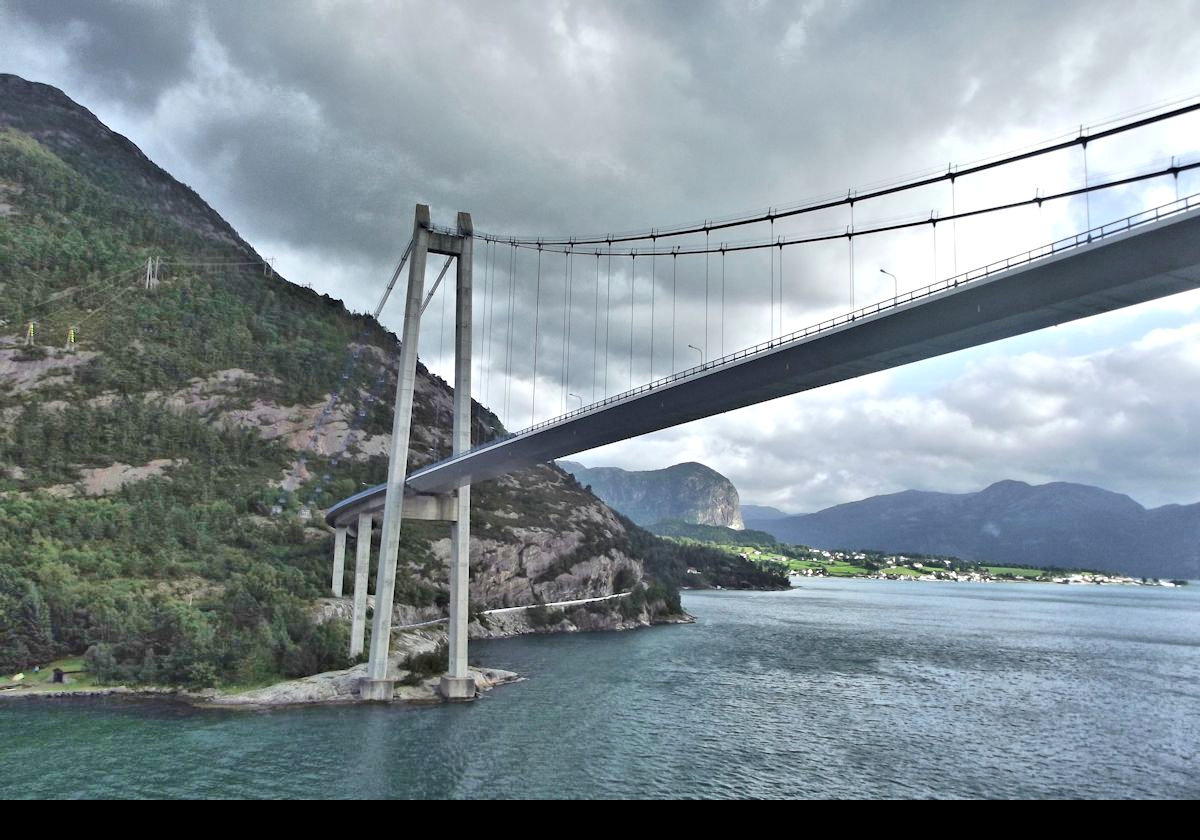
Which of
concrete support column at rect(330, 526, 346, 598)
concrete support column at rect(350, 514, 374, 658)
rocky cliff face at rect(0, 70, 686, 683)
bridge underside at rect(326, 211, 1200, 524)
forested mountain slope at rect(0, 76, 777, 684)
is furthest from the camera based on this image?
concrete support column at rect(330, 526, 346, 598)

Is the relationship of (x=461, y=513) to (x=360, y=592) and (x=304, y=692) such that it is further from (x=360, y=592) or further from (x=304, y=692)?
(x=304, y=692)

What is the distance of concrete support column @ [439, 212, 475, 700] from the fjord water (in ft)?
7.91

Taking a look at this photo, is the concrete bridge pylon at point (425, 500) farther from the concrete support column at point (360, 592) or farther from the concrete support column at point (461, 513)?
the concrete support column at point (360, 592)

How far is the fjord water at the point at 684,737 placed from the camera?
29109 millimetres

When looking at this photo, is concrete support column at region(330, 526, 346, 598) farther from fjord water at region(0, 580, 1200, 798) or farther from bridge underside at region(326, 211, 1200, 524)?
bridge underside at region(326, 211, 1200, 524)

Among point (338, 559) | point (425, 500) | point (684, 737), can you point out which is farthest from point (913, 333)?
point (338, 559)

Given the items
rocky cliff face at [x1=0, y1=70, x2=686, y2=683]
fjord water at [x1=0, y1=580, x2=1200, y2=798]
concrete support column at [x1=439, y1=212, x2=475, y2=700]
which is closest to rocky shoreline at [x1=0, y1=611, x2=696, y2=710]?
concrete support column at [x1=439, y1=212, x2=475, y2=700]

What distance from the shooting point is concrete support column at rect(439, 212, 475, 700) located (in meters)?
44.4

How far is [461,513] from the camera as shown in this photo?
47.2 m

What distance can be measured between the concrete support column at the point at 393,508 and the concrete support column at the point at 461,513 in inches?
105

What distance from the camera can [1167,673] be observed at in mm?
62031
